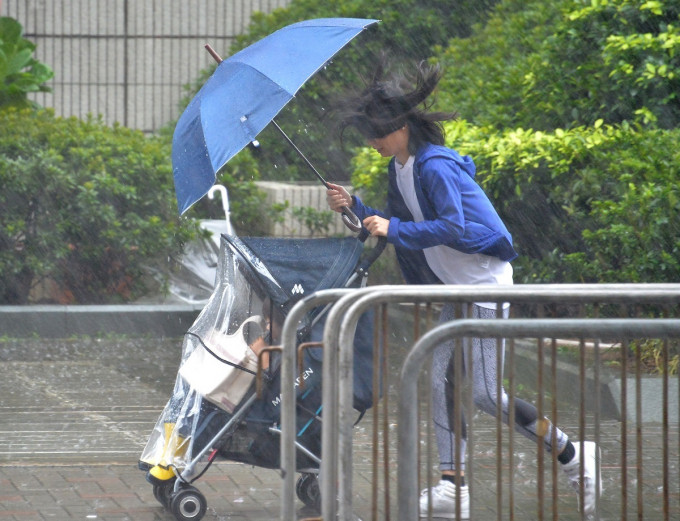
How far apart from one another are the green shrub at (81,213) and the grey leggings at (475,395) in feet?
16.9

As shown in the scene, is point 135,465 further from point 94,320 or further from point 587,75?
point 587,75

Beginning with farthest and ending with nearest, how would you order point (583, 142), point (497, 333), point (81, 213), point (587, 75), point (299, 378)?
point (81, 213), point (587, 75), point (583, 142), point (299, 378), point (497, 333)

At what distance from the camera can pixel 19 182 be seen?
935 centimetres

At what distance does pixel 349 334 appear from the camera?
3350 mm

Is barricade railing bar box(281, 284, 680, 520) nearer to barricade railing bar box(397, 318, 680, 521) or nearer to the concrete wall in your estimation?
barricade railing bar box(397, 318, 680, 521)

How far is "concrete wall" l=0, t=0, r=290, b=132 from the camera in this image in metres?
13.3

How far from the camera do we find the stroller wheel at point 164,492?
4816 mm

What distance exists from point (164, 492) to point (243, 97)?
172cm

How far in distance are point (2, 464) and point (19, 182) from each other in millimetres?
4213

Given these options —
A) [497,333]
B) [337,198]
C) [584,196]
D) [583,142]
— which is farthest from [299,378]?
[583,142]

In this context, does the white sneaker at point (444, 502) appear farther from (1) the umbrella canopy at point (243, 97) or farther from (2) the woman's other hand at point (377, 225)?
(1) the umbrella canopy at point (243, 97)

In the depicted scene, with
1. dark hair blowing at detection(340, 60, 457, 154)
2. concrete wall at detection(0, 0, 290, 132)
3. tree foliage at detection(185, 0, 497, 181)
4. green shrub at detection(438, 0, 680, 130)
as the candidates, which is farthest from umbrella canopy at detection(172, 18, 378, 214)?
concrete wall at detection(0, 0, 290, 132)

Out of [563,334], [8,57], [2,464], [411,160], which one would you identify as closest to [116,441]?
[2,464]

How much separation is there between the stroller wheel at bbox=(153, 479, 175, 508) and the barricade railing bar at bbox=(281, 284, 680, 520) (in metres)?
1.29
